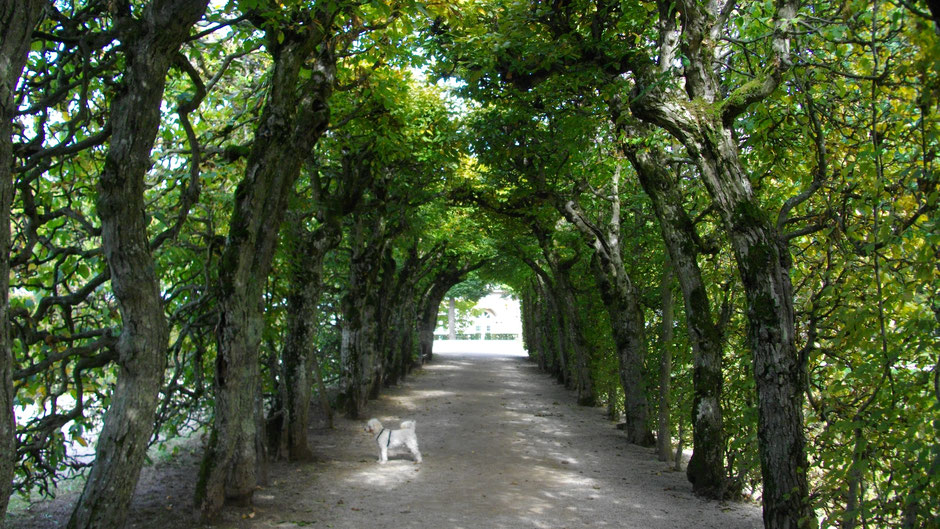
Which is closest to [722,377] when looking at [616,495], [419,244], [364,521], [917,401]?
[616,495]

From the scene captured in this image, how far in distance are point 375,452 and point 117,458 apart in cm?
797

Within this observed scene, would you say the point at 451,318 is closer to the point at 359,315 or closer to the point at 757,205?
the point at 359,315

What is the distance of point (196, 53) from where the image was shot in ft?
25.3

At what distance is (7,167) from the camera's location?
3424 mm

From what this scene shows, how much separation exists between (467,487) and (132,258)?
20.8 ft

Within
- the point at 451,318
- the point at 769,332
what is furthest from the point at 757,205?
the point at 451,318

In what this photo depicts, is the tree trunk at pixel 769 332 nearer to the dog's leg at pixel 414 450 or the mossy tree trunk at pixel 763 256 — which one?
the mossy tree trunk at pixel 763 256

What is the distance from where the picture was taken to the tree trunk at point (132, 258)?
17.4ft

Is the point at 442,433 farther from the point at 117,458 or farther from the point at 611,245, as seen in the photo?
the point at 117,458

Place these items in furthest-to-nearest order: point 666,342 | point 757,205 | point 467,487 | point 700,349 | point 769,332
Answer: point 666,342 → point 467,487 → point 700,349 → point 757,205 → point 769,332

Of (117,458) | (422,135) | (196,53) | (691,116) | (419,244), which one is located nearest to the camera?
(117,458)

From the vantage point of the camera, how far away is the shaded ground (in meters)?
8.25

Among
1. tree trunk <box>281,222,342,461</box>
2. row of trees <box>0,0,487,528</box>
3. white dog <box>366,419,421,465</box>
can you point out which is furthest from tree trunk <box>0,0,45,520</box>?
white dog <box>366,419,421,465</box>

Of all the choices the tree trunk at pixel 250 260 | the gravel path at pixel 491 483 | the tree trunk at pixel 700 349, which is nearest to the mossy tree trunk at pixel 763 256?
the gravel path at pixel 491 483
